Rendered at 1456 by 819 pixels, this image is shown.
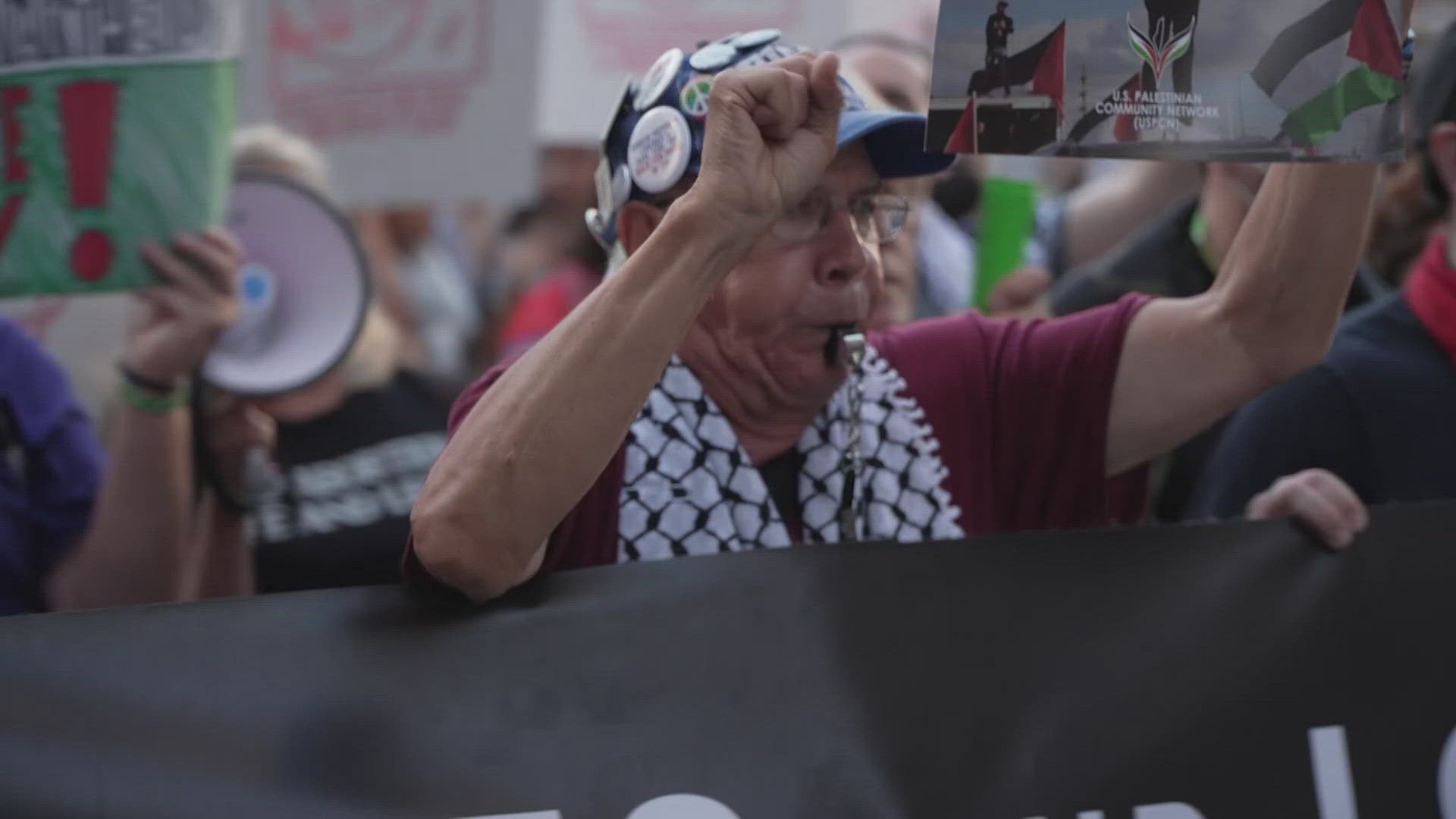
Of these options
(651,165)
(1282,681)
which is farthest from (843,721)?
(651,165)

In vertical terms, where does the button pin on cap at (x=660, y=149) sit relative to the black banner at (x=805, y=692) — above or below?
above

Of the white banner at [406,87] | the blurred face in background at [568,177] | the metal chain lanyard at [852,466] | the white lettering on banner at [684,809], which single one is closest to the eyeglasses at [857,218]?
the metal chain lanyard at [852,466]

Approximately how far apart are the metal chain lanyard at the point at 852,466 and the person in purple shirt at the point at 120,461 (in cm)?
103

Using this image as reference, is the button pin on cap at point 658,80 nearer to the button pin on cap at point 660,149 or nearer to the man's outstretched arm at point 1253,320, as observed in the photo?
the button pin on cap at point 660,149

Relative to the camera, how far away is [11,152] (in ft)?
8.73

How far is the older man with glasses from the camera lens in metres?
1.95

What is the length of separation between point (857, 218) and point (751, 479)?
345 mm

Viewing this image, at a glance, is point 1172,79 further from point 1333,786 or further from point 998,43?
point 1333,786

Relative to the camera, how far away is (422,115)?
14.7 ft

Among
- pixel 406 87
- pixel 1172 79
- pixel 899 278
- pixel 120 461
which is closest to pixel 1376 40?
pixel 1172 79

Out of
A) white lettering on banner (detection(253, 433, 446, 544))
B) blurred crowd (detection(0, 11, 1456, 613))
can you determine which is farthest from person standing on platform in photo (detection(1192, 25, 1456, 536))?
white lettering on banner (detection(253, 433, 446, 544))

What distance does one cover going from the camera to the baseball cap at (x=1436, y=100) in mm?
2926

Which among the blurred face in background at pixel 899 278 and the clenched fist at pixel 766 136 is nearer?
the clenched fist at pixel 766 136

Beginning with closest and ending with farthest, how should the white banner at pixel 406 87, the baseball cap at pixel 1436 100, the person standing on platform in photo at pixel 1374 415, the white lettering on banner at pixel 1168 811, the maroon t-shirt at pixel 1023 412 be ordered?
the white lettering on banner at pixel 1168 811 < the maroon t-shirt at pixel 1023 412 < the person standing on platform in photo at pixel 1374 415 < the baseball cap at pixel 1436 100 < the white banner at pixel 406 87
